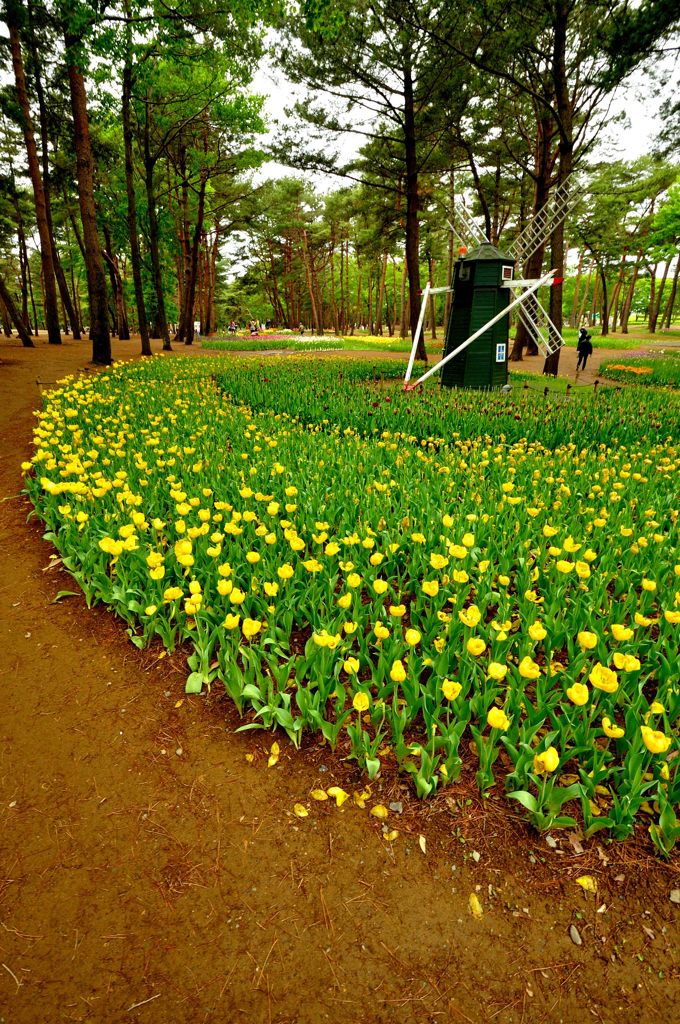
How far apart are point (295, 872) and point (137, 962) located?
0.53m

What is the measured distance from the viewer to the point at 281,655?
254cm

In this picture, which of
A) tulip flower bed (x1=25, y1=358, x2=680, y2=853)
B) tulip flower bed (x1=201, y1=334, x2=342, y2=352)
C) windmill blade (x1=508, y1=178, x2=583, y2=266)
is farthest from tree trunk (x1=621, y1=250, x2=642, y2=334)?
tulip flower bed (x1=25, y1=358, x2=680, y2=853)

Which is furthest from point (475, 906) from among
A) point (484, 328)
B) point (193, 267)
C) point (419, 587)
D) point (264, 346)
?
point (264, 346)

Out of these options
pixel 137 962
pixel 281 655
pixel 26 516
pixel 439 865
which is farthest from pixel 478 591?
pixel 26 516

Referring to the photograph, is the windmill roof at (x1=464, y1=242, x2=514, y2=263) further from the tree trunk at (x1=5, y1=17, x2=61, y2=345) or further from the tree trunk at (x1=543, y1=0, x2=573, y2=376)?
the tree trunk at (x1=5, y1=17, x2=61, y2=345)

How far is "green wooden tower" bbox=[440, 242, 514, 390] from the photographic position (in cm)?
1241

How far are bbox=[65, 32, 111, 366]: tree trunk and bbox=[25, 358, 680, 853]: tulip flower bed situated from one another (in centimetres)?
772

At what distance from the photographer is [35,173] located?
1510cm

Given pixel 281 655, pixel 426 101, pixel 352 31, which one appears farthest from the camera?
pixel 426 101

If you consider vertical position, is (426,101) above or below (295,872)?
above

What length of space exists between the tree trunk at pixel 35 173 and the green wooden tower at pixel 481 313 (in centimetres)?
1162

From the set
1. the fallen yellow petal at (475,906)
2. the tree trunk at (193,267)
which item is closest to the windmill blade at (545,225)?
the tree trunk at (193,267)

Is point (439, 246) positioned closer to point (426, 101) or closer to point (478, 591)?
point (426, 101)

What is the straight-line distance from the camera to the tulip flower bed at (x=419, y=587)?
1952mm
